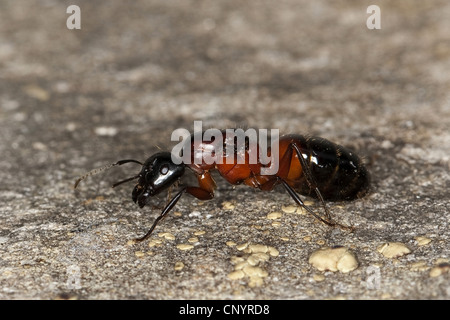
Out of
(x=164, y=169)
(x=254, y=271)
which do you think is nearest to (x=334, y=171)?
(x=254, y=271)

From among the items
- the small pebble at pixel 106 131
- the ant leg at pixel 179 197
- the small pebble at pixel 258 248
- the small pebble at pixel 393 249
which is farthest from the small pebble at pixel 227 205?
the small pebble at pixel 106 131

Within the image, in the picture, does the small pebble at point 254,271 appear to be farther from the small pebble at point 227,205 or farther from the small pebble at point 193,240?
the small pebble at point 227,205

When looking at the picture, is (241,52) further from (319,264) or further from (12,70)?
(319,264)

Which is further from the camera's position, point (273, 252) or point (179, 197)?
point (179, 197)

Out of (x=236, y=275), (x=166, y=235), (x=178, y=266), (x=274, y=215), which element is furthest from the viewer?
(x=274, y=215)

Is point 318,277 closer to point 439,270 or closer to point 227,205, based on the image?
point 439,270

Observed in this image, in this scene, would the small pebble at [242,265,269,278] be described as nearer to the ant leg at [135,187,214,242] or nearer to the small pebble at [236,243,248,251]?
the small pebble at [236,243,248,251]

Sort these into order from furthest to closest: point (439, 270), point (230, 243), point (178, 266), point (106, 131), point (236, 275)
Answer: point (106, 131) < point (230, 243) < point (178, 266) < point (236, 275) < point (439, 270)
